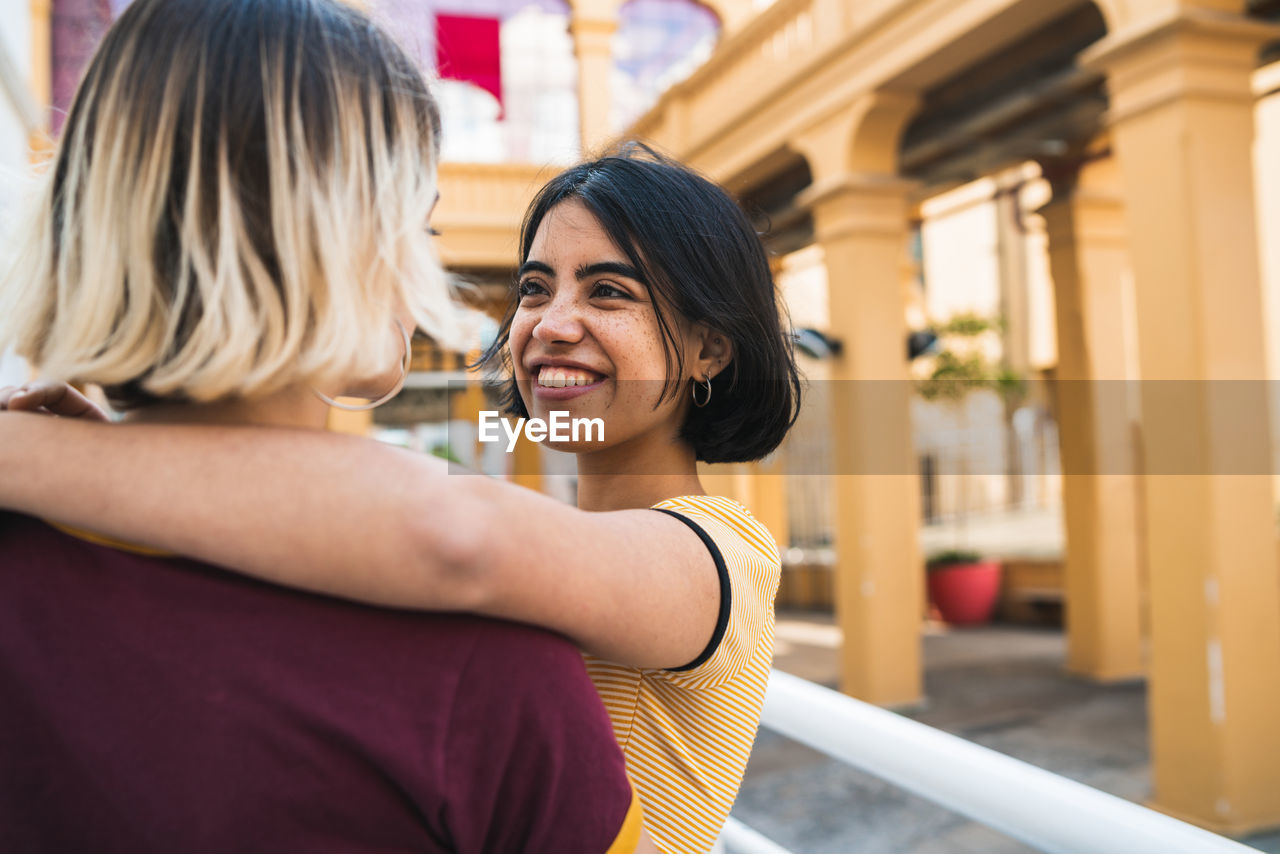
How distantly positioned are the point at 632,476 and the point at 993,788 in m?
0.47

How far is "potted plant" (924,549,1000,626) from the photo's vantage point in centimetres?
1008

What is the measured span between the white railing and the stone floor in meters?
3.46

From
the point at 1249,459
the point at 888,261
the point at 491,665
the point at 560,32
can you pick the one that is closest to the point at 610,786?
the point at 491,665

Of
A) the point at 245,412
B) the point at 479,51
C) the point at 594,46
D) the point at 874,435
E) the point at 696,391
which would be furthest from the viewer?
the point at 479,51

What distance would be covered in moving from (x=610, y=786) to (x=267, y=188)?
0.41m

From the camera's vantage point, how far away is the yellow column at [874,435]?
644 cm

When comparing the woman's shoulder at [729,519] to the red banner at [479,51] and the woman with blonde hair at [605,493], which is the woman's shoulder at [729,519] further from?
the red banner at [479,51]

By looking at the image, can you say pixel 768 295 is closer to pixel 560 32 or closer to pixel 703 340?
pixel 703 340

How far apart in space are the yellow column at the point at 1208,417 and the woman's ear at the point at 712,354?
3.48m

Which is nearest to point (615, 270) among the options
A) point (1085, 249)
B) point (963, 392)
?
point (1085, 249)

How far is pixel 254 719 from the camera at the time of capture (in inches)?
22.4

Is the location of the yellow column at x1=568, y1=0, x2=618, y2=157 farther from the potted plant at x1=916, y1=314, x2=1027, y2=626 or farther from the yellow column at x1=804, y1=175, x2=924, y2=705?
the yellow column at x1=804, y1=175, x2=924, y2=705

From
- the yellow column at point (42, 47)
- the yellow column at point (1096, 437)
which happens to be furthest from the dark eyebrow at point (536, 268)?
the yellow column at point (42, 47)

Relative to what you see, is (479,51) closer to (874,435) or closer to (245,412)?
(874,435)
